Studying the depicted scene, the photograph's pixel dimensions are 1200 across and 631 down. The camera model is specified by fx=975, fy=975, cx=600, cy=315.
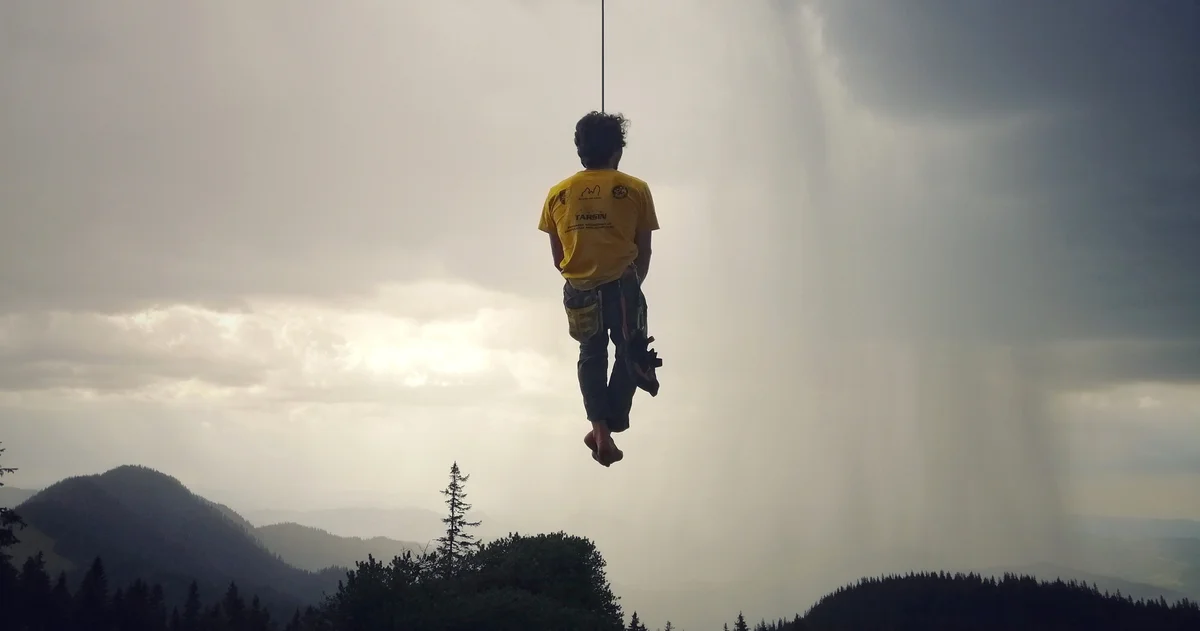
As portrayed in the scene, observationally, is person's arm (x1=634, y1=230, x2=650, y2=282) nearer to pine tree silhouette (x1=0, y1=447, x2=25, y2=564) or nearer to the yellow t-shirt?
the yellow t-shirt

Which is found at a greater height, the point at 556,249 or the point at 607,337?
the point at 556,249

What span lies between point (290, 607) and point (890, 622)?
11768 cm

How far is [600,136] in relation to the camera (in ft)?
25.9

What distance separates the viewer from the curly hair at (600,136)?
789 cm

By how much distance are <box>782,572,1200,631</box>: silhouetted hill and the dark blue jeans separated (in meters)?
155

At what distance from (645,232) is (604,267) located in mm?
438

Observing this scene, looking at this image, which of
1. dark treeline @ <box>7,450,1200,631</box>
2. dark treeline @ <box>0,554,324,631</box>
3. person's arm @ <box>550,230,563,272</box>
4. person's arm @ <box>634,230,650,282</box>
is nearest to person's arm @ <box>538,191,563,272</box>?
person's arm @ <box>550,230,563,272</box>

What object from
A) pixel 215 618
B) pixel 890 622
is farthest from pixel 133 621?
pixel 890 622

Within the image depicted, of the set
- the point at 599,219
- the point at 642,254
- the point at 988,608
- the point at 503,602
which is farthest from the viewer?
the point at 988,608

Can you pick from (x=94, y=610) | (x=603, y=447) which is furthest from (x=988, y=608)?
(x=603, y=447)

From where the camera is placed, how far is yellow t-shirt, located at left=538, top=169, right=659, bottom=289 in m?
7.65

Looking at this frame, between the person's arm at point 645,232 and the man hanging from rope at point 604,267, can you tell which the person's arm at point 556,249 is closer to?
the man hanging from rope at point 604,267

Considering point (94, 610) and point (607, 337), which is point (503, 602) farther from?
point (94, 610)

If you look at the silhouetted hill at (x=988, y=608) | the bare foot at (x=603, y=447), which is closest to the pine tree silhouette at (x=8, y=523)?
the bare foot at (x=603, y=447)
